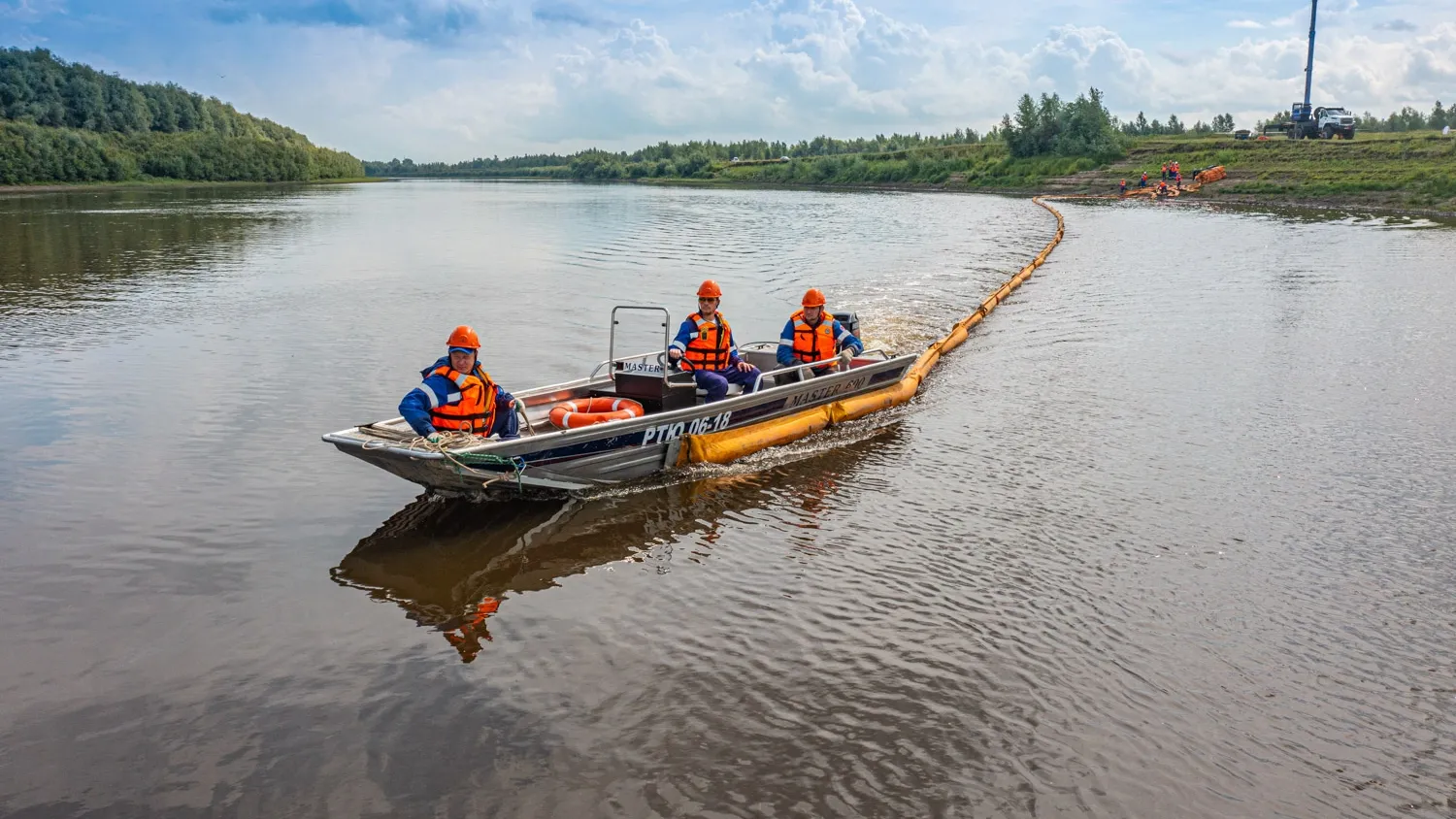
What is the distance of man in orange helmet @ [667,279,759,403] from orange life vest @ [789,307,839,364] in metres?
1.76

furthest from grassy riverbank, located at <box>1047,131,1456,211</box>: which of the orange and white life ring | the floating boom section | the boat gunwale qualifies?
the orange and white life ring

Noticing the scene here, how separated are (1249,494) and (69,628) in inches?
423

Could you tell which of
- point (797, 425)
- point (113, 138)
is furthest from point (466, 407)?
point (113, 138)

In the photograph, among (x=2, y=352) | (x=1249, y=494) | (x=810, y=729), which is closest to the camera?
(x=810, y=729)

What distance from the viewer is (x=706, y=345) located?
40.4ft

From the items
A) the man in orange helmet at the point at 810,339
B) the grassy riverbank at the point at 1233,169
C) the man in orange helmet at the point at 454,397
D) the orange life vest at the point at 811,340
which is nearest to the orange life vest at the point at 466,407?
the man in orange helmet at the point at 454,397

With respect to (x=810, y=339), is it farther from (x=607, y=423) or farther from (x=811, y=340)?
(x=607, y=423)

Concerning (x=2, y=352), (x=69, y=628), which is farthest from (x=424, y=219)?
(x=69, y=628)

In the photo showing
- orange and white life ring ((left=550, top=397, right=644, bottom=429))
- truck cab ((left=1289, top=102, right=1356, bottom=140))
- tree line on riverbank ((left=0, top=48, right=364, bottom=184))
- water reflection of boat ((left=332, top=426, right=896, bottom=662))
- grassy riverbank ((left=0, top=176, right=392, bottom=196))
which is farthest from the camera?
tree line on riverbank ((left=0, top=48, right=364, bottom=184))

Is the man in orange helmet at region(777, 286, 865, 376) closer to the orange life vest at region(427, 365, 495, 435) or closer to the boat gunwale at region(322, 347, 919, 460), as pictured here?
the boat gunwale at region(322, 347, 919, 460)

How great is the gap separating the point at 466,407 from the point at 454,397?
147 mm

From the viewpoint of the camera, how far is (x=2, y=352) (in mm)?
16719

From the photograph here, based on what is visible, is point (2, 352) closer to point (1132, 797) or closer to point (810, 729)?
point (810, 729)

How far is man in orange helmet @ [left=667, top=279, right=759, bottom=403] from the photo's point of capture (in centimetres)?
1216
